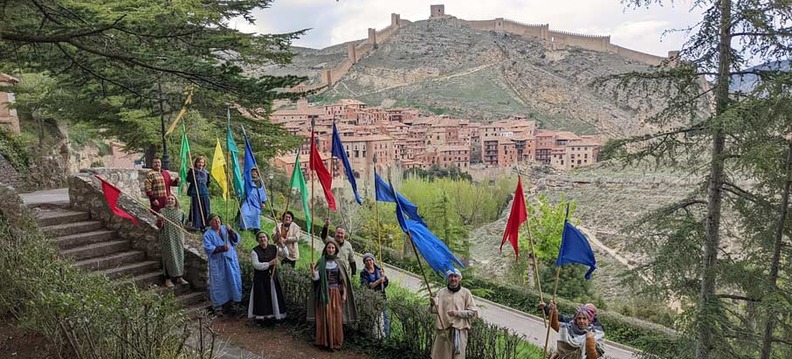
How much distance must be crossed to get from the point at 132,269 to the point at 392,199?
423cm

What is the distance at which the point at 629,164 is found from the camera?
23.7 ft

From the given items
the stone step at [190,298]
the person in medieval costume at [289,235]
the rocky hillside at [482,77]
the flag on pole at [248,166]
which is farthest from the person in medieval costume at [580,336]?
the rocky hillside at [482,77]

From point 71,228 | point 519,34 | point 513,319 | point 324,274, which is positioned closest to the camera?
point 324,274

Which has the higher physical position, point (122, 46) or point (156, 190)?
point (122, 46)

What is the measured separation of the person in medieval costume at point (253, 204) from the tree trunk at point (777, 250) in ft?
26.2

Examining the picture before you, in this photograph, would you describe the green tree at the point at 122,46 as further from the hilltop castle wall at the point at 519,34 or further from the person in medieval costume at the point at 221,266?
the hilltop castle wall at the point at 519,34

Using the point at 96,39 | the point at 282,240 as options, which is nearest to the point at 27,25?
the point at 96,39

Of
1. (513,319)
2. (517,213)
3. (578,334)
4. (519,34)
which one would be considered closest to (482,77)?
(519,34)

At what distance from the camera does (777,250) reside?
249 inches

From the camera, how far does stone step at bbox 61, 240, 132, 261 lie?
7.55 meters

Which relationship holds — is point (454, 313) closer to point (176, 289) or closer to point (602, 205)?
point (176, 289)

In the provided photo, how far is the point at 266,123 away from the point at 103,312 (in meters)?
12.1

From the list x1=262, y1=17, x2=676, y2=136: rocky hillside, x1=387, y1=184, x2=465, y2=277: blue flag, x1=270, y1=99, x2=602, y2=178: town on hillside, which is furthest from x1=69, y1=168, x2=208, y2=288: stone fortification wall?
x1=262, y1=17, x2=676, y2=136: rocky hillside

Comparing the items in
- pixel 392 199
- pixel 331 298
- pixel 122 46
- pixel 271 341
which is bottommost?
pixel 271 341
